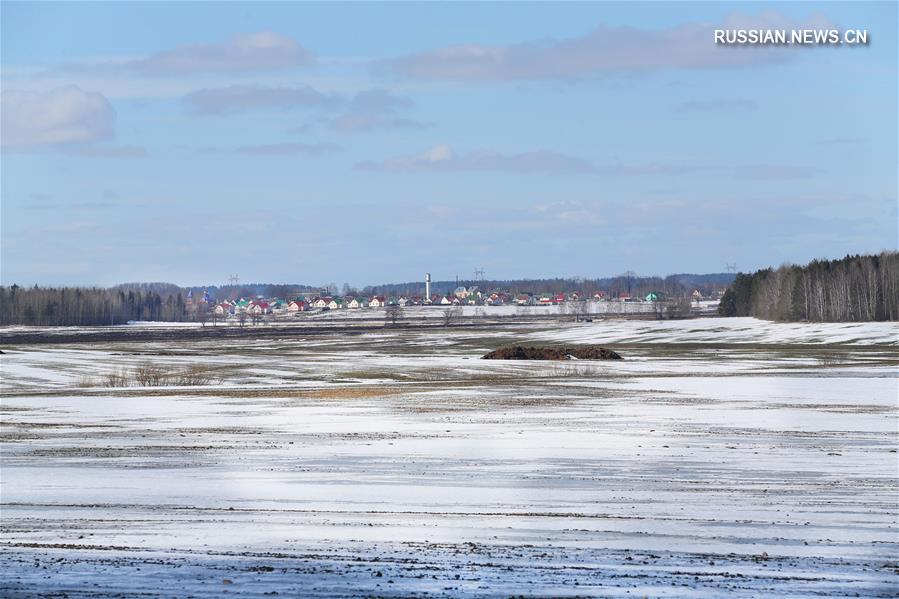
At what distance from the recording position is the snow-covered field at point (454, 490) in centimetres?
1473

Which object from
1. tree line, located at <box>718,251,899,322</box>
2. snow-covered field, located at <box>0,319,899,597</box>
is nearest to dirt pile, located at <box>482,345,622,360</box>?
snow-covered field, located at <box>0,319,899,597</box>

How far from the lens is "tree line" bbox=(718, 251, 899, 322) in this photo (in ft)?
428

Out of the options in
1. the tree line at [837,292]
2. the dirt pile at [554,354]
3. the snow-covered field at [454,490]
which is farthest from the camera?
the tree line at [837,292]

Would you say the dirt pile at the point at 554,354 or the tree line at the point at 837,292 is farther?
the tree line at the point at 837,292

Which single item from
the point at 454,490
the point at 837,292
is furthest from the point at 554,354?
the point at 837,292

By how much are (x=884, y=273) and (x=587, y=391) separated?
322ft

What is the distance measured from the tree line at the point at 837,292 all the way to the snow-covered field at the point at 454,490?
85.3m

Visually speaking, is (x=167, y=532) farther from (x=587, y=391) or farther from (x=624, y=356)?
(x=624, y=356)

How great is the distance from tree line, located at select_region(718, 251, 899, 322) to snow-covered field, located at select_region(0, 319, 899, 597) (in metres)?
85.3

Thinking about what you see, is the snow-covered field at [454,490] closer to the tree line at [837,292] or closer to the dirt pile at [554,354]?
the dirt pile at [554,354]

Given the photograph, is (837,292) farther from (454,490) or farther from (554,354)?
(454,490)

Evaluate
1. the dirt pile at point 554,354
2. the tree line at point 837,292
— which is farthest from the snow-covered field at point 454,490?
the tree line at point 837,292

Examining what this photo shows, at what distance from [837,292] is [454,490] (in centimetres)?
12305

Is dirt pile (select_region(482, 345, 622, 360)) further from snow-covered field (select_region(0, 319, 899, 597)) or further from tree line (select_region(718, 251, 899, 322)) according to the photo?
tree line (select_region(718, 251, 899, 322))
